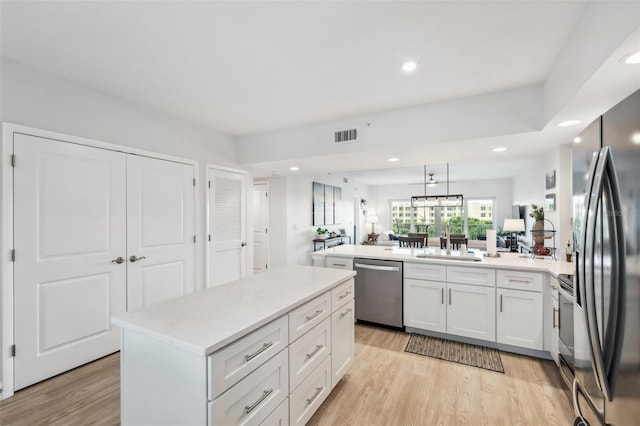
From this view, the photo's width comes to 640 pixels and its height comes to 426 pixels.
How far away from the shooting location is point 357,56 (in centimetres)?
213

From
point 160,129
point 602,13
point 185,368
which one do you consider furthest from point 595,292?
point 160,129

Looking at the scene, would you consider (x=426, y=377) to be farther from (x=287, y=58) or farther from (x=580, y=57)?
(x=287, y=58)

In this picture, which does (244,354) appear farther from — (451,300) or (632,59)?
(451,300)

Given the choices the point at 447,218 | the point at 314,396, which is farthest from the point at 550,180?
the point at 447,218

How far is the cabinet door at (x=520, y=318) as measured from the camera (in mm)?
2680

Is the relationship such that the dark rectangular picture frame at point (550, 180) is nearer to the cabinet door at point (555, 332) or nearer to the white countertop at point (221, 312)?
the cabinet door at point (555, 332)

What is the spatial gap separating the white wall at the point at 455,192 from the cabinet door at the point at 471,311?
21.5ft

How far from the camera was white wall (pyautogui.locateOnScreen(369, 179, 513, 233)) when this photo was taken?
932cm

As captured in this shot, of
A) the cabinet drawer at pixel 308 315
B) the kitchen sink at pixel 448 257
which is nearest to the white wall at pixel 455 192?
the kitchen sink at pixel 448 257

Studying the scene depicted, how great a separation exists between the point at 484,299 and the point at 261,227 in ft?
14.9

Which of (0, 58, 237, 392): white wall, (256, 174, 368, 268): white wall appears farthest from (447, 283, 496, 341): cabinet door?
(256, 174, 368, 268): white wall

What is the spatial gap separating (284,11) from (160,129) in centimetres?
232

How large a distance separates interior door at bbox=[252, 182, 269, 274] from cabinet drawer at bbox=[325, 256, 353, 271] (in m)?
2.72

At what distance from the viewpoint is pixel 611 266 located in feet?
3.29
